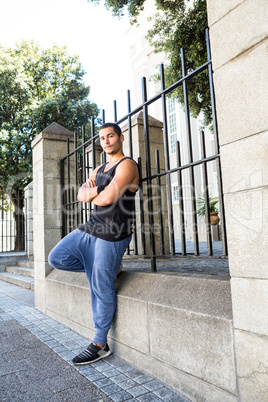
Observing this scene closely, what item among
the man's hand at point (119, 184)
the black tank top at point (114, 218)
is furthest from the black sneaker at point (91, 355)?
the man's hand at point (119, 184)

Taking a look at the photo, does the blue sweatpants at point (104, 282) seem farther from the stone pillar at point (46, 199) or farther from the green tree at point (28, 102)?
the green tree at point (28, 102)

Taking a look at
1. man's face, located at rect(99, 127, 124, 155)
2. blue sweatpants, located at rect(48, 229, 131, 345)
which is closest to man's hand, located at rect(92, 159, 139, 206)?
man's face, located at rect(99, 127, 124, 155)

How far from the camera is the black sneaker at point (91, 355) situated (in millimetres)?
2844

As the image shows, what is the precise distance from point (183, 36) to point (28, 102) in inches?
396

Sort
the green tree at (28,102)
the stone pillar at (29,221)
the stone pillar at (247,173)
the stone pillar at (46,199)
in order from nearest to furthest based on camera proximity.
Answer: the stone pillar at (247,173), the stone pillar at (46,199), the stone pillar at (29,221), the green tree at (28,102)

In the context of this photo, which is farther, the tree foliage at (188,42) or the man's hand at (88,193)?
the tree foliage at (188,42)

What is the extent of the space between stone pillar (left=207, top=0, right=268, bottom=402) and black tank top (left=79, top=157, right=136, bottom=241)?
1261mm

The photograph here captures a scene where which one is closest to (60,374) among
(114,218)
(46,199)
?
(114,218)

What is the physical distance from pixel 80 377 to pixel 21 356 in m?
0.85

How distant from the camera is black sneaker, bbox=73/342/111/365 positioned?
9.33 ft

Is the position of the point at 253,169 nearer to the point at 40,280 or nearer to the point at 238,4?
the point at 238,4

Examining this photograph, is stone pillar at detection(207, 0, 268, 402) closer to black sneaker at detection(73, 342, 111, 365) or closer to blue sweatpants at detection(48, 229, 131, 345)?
blue sweatpants at detection(48, 229, 131, 345)

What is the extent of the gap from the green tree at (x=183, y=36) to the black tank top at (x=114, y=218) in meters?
7.56

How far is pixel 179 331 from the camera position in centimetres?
229
